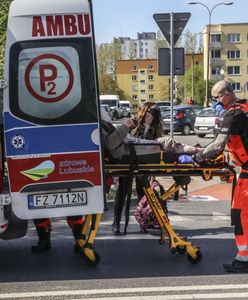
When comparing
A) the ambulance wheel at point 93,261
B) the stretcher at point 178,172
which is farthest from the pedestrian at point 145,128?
the ambulance wheel at point 93,261

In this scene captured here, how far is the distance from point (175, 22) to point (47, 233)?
4919 mm

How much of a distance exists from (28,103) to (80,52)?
69 centimetres

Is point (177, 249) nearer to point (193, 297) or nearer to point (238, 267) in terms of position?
point (238, 267)

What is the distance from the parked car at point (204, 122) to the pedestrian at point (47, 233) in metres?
21.9

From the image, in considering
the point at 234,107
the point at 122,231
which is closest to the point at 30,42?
the point at 234,107

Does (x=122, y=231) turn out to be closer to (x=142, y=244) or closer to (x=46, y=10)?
(x=142, y=244)

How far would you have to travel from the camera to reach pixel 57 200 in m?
5.53

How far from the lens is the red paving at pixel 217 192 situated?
1116 centimetres

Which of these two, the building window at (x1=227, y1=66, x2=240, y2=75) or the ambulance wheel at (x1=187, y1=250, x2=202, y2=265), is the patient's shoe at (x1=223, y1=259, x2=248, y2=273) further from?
the building window at (x1=227, y1=66, x2=240, y2=75)

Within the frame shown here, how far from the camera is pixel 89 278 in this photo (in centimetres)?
561

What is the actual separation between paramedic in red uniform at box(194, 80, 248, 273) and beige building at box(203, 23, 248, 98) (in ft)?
312

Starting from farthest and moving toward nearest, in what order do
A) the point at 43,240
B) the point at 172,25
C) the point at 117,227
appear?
the point at 172,25 < the point at 117,227 < the point at 43,240

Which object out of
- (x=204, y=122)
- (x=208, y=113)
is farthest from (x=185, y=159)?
(x=208, y=113)

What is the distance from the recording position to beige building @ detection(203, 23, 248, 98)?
99312 mm
